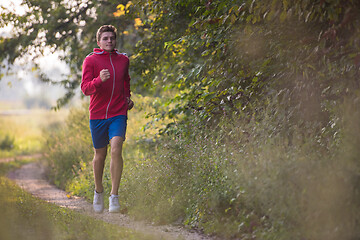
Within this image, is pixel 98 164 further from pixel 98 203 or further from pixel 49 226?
pixel 49 226

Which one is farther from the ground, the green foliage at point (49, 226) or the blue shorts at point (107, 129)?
the blue shorts at point (107, 129)

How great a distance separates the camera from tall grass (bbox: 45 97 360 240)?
13.4 feet

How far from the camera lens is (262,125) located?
557 centimetres

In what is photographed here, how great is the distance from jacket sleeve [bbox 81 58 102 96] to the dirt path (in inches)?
65.1

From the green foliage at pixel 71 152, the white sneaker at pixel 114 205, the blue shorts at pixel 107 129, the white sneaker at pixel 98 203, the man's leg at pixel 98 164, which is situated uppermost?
the blue shorts at pixel 107 129

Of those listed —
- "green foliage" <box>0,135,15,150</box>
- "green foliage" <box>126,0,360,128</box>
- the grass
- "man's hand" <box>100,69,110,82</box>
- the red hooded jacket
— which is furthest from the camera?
"green foliage" <box>0,135,15,150</box>

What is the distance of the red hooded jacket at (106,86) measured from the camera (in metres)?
5.95

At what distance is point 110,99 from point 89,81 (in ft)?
1.13

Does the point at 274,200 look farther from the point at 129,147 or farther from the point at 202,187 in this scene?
the point at 129,147

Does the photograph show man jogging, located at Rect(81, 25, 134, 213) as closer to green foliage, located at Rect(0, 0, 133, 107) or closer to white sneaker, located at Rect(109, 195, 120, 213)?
white sneaker, located at Rect(109, 195, 120, 213)

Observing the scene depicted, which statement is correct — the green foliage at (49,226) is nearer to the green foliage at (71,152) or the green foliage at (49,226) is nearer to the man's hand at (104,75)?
the man's hand at (104,75)

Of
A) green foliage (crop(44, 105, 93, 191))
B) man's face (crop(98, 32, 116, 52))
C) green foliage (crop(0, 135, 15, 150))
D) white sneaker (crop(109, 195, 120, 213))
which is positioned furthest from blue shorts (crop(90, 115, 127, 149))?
green foliage (crop(0, 135, 15, 150))

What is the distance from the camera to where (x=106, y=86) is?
5934 mm

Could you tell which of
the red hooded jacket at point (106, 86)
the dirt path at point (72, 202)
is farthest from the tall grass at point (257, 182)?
the red hooded jacket at point (106, 86)
